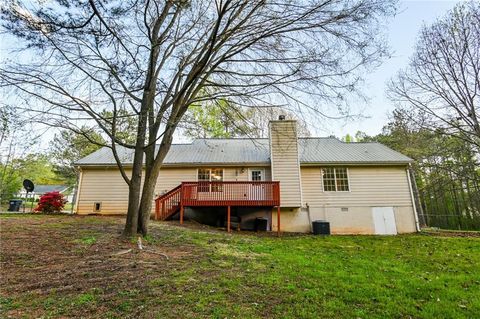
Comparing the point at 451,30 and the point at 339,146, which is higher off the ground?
the point at 451,30

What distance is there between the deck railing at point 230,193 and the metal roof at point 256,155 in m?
1.89

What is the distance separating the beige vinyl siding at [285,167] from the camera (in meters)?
12.4

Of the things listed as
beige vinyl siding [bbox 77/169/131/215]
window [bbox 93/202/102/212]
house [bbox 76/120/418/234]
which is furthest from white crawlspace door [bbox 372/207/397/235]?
window [bbox 93/202/102/212]

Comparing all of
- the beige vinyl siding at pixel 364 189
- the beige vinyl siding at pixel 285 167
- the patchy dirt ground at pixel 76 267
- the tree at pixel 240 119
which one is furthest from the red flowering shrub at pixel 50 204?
the beige vinyl siding at pixel 364 189

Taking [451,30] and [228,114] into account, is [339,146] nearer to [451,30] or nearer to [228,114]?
[451,30]

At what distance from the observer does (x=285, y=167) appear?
505 inches

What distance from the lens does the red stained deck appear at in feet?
38.1

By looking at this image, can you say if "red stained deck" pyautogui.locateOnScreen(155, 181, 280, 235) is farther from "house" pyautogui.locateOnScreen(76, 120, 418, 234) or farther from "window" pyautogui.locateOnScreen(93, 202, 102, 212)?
"window" pyautogui.locateOnScreen(93, 202, 102, 212)

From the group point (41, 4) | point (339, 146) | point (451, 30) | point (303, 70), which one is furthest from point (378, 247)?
point (451, 30)

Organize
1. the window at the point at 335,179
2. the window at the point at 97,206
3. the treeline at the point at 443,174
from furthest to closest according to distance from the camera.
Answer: the treeline at the point at 443,174 → the window at the point at 97,206 → the window at the point at 335,179

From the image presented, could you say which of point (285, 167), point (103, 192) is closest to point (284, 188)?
point (285, 167)

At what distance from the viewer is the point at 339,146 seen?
606 inches

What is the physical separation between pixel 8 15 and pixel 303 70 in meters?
6.32

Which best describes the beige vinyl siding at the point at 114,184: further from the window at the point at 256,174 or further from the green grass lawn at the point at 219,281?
the green grass lawn at the point at 219,281
